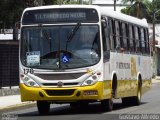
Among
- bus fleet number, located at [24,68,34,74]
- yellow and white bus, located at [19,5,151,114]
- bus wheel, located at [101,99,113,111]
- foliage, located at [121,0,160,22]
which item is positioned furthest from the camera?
foliage, located at [121,0,160,22]

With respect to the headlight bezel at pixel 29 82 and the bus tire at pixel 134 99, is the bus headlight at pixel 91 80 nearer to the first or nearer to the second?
the headlight bezel at pixel 29 82

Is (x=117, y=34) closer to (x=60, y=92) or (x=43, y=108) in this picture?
(x=43, y=108)

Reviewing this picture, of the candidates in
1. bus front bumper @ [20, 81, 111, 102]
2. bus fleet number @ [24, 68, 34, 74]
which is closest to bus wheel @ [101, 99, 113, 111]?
bus front bumper @ [20, 81, 111, 102]

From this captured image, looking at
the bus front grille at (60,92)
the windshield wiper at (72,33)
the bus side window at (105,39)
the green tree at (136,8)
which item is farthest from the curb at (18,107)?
the green tree at (136,8)

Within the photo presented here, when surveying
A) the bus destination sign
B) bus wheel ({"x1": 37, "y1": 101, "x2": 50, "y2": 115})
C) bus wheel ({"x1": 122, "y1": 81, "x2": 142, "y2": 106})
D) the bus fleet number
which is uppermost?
the bus destination sign

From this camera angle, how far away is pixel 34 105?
1059 inches

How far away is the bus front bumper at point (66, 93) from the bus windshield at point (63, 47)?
673 mm

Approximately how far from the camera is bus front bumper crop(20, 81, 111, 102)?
19734mm

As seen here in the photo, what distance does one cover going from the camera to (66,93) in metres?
19.9

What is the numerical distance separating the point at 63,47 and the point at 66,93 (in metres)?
1.41

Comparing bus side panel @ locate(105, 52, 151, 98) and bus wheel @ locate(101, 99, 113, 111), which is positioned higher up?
bus side panel @ locate(105, 52, 151, 98)

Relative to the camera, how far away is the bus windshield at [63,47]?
65.6 feet

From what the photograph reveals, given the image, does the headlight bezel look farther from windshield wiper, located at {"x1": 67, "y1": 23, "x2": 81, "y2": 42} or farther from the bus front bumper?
windshield wiper, located at {"x1": 67, "y1": 23, "x2": 81, "y2": 42}

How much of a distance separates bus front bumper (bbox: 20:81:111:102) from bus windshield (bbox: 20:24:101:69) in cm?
67
